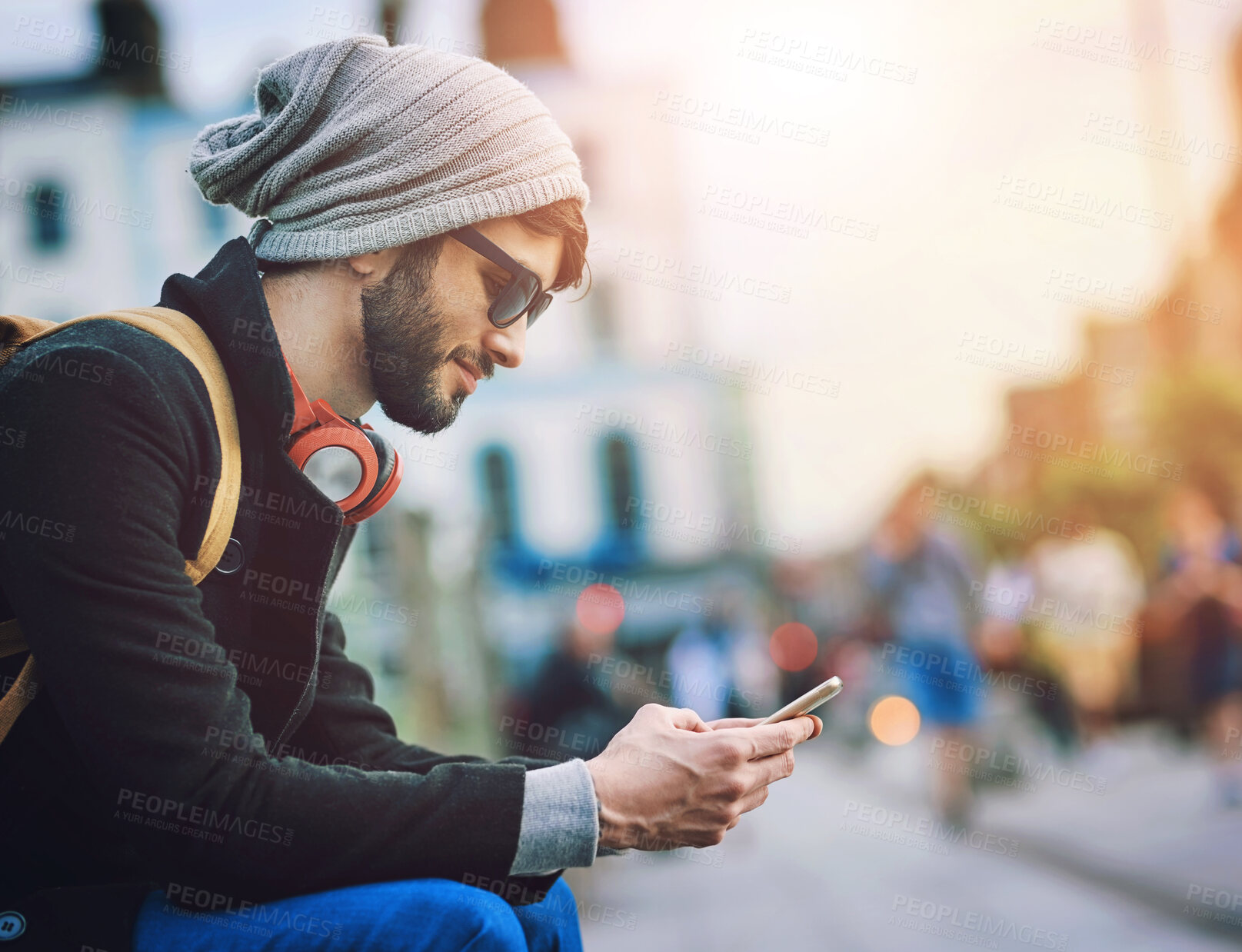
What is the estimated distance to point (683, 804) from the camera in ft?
4.93

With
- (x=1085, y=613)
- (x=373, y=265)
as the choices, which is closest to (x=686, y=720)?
(x=373, y=265)

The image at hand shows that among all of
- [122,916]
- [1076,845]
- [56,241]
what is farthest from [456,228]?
[56,241]

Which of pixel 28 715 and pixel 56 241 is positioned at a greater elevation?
pixel 56 241

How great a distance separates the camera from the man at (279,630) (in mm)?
1309

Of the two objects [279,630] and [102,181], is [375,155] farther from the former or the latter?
[102,181]

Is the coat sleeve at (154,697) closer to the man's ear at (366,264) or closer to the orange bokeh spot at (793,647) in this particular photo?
the man's ear at (366,264)

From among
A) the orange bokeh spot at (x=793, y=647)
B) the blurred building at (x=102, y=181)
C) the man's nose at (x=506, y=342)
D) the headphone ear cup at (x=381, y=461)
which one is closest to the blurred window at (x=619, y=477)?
the orange bokeh spot at (x=793, y=647)

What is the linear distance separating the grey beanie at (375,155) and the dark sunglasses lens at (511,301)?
0.42ft

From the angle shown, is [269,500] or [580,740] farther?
[580,740]

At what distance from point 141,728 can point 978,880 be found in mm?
6506

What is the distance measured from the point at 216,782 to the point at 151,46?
3310 centimetres

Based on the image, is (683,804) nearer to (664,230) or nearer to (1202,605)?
(1202,605)

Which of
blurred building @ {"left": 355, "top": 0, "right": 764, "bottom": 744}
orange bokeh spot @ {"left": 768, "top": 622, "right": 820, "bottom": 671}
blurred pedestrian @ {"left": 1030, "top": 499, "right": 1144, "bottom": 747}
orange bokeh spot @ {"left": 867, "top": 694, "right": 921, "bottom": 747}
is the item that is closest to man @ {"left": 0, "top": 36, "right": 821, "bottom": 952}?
blurred pedestrian @ {"left": 1030, "top": 499, "right": 1144, "bottom": 747}

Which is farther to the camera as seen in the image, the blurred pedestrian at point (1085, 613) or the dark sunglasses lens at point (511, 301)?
the blurred pedestrian at point (1085, 613)
